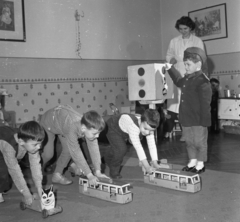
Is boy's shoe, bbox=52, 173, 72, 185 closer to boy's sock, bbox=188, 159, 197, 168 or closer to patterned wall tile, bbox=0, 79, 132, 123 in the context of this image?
boy's sock, bbox=188, 159, 197, 168

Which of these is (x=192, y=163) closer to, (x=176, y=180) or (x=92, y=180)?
(x=176, y=180)

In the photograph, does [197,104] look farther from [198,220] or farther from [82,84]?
[82,84]

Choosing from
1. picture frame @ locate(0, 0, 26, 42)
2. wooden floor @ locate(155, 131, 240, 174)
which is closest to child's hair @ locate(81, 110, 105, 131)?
wooden floor @ locate(155, 131, 240, 174)

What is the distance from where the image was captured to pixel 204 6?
5180mm

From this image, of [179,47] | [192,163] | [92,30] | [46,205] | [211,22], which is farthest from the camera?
[211,22]

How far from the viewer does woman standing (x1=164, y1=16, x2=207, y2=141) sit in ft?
13.0

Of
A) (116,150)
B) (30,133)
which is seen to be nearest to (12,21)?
(116,150)

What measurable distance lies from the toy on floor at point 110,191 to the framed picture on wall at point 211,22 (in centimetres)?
361

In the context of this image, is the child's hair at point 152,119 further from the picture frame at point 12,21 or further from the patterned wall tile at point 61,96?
the picture frame at point 12,21

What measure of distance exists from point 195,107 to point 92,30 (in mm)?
2669

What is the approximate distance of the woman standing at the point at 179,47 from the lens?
156 inches

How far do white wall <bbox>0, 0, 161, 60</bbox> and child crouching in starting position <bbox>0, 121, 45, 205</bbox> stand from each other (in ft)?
7.83

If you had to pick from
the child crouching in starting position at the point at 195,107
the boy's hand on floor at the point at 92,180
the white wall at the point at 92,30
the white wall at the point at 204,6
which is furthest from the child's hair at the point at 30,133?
the white wall at the point at 204,6

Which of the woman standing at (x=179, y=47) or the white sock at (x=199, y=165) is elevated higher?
the woman standing at (x=179, y=47)
